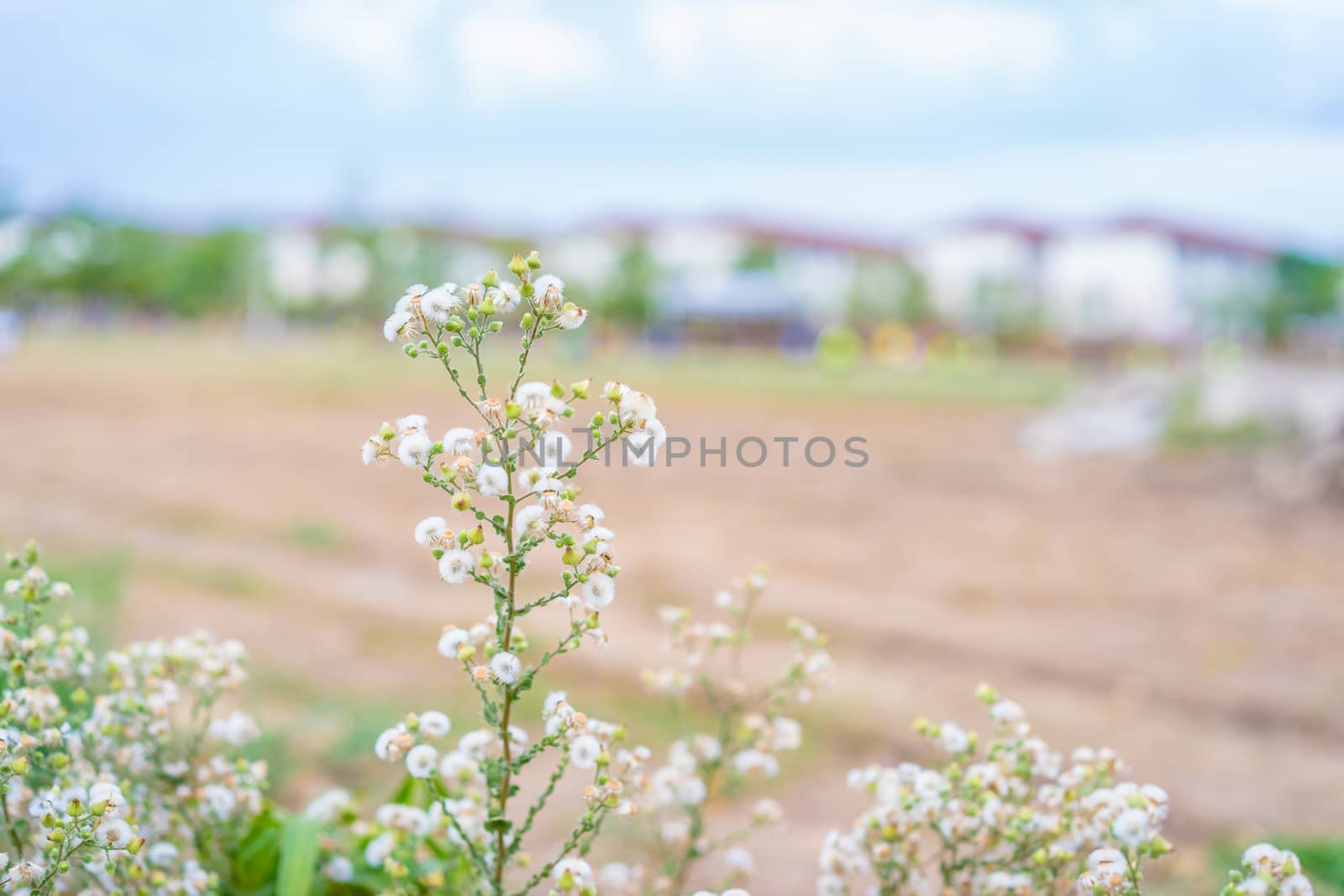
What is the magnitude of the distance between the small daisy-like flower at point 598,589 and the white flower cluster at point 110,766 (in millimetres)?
748

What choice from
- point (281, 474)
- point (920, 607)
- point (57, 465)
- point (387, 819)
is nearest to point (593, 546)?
point (387, 819)

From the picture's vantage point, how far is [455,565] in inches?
60.6

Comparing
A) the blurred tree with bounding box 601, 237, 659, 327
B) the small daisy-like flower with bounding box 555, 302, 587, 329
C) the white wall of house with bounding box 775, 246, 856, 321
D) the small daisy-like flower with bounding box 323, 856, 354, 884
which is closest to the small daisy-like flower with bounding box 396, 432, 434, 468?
the small daisy-like flower with bounding box 555, 302, 587, 329

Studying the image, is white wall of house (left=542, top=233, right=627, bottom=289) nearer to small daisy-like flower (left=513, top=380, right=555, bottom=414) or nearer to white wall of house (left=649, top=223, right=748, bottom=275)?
white wall of house (left=649, top=223, right=748, bottom=275)

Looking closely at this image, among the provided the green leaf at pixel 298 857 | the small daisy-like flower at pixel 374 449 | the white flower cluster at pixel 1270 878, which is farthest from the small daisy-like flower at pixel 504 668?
the white flower cluster at pixel 1270 878

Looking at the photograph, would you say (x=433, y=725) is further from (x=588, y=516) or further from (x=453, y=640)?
(x=588, y=516)

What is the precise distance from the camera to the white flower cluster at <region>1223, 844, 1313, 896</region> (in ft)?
4.92

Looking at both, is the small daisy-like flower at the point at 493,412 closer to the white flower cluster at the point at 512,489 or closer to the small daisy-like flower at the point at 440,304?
the white flower cluster at the point at 512,489

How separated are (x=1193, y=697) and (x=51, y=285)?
211 feet

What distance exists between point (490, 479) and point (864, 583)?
673 cm

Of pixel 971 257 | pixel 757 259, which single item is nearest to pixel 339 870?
pixel 757 259

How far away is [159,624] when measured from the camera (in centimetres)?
607

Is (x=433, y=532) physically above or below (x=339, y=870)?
above

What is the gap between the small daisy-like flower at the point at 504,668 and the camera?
5.22 ft
